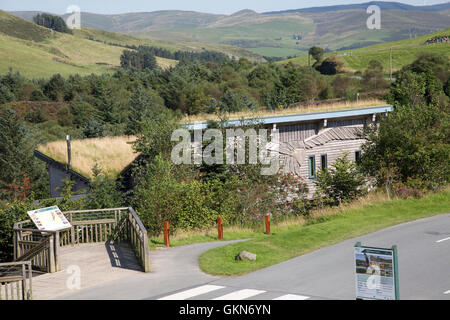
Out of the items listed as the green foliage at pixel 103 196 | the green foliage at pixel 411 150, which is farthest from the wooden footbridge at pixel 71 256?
the green foliage at pixel 411 150

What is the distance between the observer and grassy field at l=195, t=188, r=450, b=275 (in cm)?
1667

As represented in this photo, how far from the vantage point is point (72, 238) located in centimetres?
1952

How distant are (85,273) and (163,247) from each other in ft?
13.8

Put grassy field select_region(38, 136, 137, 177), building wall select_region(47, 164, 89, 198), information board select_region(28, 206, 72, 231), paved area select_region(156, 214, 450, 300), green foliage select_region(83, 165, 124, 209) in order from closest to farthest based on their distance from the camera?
paved area select_region(156, 214, 450, 300), information board select_region(28, 206, 72, 231), green foliage select_region(83, 165, 124, 209), grassy field select_region(38, 136, 137, 177), building wall select_region(47, 164, 89, 198)

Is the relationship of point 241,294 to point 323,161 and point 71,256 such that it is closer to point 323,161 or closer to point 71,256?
point 71,256

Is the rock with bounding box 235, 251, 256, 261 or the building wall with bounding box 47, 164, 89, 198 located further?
the building wall with bounding box 47, 164, 89, 198

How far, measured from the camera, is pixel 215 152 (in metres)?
27.8

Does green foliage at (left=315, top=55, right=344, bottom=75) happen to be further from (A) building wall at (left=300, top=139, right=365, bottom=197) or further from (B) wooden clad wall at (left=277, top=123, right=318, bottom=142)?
(B) wooden clad wall at (left=277, top=123, right=318, bottom=142)

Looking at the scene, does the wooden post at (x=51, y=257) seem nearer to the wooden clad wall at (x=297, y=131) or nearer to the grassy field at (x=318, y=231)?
the grassy field at (x=318, y=231)

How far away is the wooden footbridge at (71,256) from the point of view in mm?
14102

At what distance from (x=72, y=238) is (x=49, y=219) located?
8.14 feet

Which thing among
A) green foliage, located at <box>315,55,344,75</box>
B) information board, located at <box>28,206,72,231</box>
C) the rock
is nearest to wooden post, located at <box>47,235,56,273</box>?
information board, located at <box>28,206,72,231</box>
